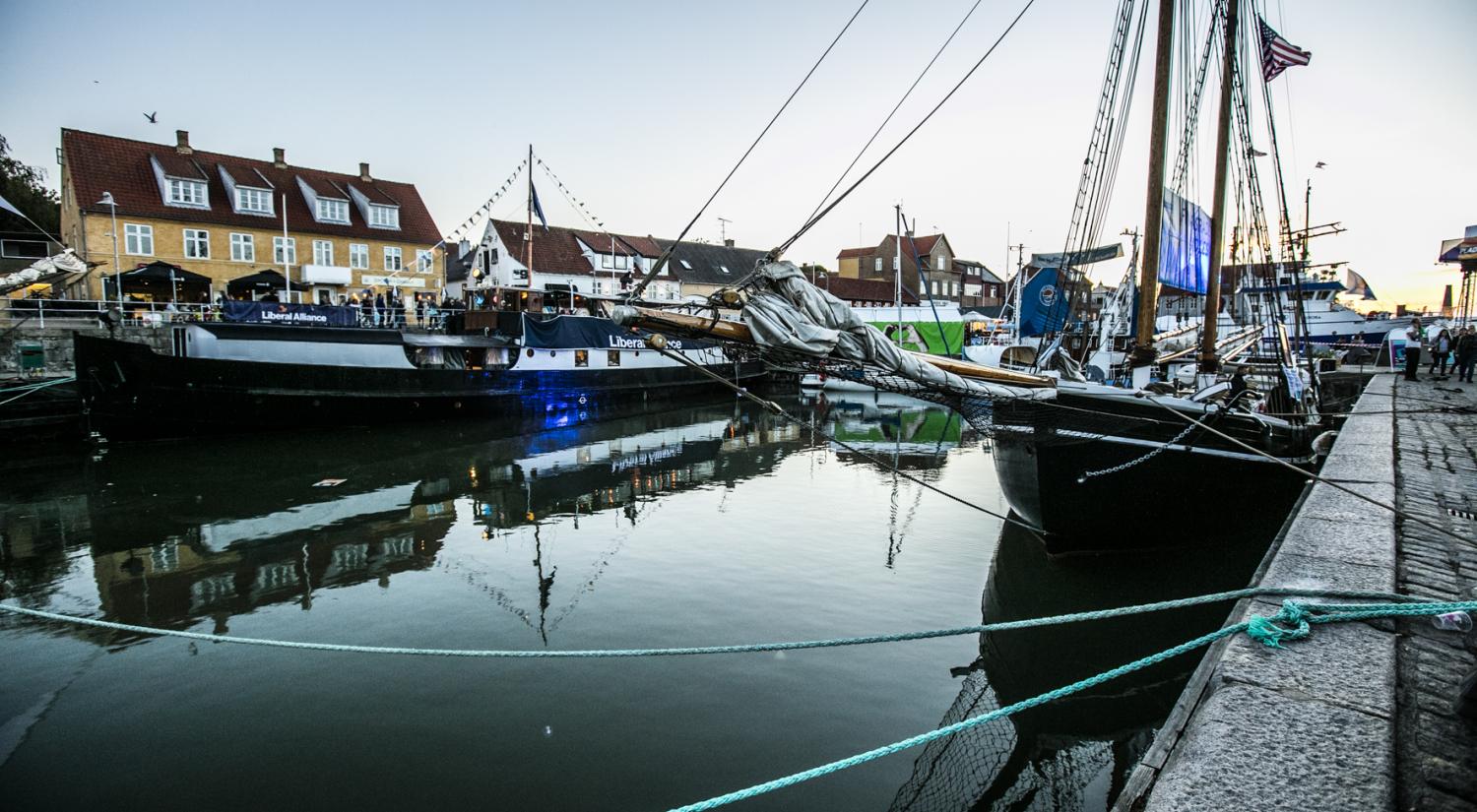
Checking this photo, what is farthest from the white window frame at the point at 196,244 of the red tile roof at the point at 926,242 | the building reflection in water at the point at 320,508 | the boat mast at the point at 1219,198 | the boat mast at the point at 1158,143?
the red tile roof at the point at 926,242

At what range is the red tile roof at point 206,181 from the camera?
3350 centimetres

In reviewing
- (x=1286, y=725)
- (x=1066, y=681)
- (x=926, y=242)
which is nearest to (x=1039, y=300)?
(x=1066, y=681)

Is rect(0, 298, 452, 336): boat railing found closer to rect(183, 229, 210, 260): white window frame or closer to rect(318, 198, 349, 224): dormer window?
rect(183, 229, 210, 260): white window frame

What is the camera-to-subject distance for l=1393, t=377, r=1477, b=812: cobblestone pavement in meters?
2.66

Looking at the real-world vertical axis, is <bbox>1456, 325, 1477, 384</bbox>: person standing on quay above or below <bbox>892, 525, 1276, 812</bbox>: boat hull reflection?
above

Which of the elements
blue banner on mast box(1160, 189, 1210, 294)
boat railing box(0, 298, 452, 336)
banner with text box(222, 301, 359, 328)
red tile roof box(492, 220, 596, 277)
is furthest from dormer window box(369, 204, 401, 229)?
blue banner on mast box(1160, 189, 1210, 294)

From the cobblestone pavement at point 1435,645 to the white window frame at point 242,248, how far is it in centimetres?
4419

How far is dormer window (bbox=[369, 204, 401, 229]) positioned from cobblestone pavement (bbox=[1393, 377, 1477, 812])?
4595 centimetres

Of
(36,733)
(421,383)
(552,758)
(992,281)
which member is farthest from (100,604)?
(992,281)

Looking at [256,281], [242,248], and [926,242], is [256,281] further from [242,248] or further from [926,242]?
[926,242]

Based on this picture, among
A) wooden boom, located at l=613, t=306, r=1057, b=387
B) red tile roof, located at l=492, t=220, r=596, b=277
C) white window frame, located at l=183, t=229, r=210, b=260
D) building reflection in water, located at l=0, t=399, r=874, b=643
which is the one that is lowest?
building reflection in water, located at l=0, t=399, r=874, b=643

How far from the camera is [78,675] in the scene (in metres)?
6.45

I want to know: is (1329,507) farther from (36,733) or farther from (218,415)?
(218,415)

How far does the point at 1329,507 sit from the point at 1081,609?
256 cm
